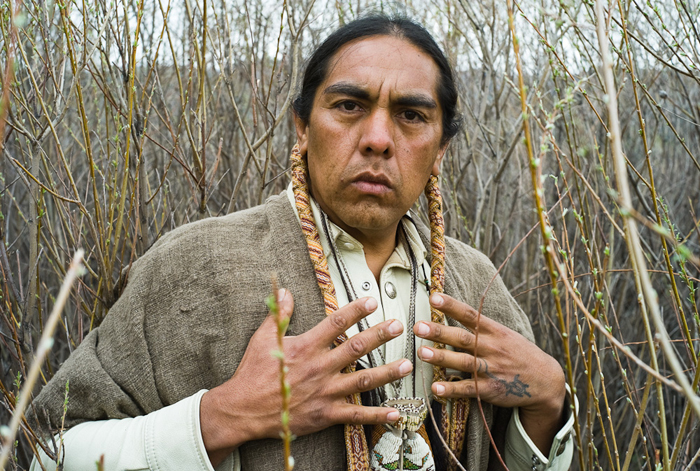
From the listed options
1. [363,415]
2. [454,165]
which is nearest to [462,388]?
[363,415]

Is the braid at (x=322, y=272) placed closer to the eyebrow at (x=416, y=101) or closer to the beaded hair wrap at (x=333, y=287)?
the beaded hair wrap at (x=333, y=287)

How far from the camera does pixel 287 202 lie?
1.86m

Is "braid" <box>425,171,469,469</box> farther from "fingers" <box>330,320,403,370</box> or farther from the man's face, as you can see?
"fingers" <box>330,320,403,370</box>

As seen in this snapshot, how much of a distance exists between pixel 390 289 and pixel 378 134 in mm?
502

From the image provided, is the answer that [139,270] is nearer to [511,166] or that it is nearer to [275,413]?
[275,413]

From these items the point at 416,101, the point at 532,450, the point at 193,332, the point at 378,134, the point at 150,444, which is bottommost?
the point at 532,450

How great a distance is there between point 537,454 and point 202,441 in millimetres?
1072

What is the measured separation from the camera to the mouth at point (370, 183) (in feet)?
5.54

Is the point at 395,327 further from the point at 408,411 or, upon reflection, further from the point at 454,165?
the point at 454,165

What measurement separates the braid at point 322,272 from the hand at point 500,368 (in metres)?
0.25

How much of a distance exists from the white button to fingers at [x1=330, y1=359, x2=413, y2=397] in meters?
0.39

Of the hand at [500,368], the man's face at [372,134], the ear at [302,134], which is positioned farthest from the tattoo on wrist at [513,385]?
the ear at [302,134]

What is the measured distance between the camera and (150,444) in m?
1.44

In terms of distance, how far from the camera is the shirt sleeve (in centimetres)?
143
